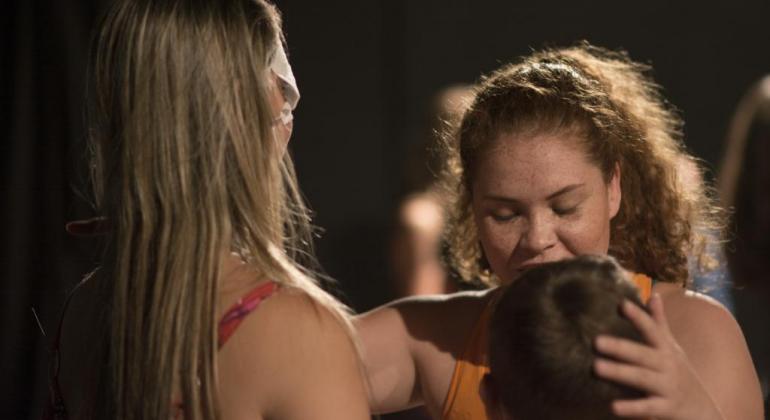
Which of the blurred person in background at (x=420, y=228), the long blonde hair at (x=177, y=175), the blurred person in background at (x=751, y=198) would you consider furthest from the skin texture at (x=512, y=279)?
the blurred person in background at (x=420, y=228)

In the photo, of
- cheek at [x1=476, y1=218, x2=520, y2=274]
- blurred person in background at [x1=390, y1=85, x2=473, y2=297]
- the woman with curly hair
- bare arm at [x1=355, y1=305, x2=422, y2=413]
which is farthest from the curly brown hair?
blurred person in background at [x1=390, y1=85, x2=473, y2=297]

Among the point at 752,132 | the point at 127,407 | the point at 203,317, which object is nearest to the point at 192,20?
the point at 203,317

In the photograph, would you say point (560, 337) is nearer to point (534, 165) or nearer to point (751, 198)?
point (534, 165)

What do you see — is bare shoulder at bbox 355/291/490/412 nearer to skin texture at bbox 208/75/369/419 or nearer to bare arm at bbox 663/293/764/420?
bare arm at bbox 663/293/764/420

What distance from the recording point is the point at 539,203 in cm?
145

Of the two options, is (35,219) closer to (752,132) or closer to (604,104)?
(604,104)

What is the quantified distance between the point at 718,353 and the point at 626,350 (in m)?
0.36

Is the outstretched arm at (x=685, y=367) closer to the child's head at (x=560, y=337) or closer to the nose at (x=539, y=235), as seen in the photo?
the child's head at (x=560, y=337)

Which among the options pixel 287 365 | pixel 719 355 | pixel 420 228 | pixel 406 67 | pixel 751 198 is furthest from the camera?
pixel 406 67

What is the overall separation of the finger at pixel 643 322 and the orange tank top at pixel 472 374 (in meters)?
0.35

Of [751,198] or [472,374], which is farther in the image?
[751,198]

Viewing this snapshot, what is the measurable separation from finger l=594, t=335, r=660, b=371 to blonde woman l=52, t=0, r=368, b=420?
0.26m

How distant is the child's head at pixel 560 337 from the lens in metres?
1.11

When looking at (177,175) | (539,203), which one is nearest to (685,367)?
(539,203)
